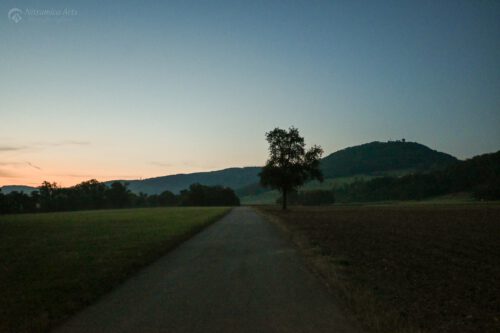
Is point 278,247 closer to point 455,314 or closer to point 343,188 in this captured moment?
point 455,314

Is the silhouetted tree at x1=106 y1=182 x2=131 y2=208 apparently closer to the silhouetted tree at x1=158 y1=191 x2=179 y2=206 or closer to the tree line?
the tree line

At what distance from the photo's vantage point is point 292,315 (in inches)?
298

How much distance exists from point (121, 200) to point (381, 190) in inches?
3764

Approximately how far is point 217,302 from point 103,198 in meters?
143

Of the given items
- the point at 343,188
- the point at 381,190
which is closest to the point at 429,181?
the point at 381,190

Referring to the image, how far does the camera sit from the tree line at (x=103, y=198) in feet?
398

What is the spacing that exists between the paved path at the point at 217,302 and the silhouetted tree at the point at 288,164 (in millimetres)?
51742

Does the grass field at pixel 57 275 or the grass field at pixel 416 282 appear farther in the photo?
the grass field at pixel 57 275

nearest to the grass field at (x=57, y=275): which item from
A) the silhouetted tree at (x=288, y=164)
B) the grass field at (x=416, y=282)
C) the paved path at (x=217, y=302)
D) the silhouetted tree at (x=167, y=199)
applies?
the paved path at (x=217, y=302)

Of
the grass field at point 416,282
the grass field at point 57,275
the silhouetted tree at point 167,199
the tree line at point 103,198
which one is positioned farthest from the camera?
the silhouetted tree at point 167,199

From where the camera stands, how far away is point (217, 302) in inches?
338

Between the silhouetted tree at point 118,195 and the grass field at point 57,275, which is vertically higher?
the silhouetted tree at point 118,195

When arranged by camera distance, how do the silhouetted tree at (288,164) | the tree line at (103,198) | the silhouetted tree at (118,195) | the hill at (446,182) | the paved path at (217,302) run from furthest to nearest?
the silhouetted tree at (118,195) → the hill at (446,182) → the tree line at (103,198) → the silhouetted tree at (288,164) → the paved path at (217,302)

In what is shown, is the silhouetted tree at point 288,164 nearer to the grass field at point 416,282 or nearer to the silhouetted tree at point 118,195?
the grass field at point 416,282
